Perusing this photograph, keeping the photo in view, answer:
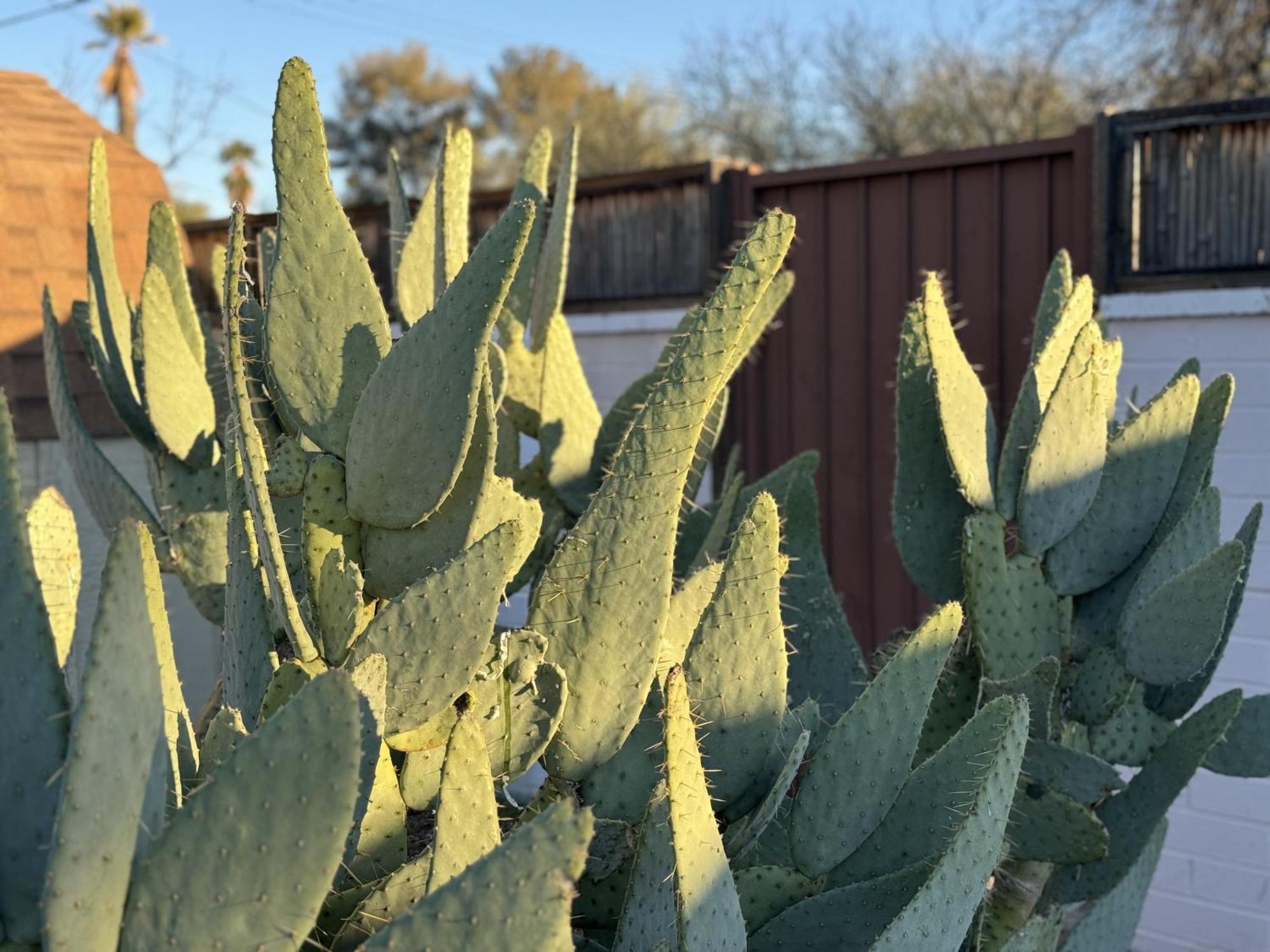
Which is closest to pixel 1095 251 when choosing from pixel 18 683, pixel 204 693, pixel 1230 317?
pixel 1230 317

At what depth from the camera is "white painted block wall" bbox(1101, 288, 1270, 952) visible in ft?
12.5

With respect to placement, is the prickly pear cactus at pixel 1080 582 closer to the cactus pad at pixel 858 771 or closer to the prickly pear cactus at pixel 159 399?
the cactus pad at pixel 858 771

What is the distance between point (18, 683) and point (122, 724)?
0.43ft

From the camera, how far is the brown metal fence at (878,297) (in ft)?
14.3

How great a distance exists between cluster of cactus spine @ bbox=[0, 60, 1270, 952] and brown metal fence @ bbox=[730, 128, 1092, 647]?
7.05 feet

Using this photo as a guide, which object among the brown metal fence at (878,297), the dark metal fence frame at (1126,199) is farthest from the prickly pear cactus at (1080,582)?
the brown metal fence at (878,297)

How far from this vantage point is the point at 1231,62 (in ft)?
45.5

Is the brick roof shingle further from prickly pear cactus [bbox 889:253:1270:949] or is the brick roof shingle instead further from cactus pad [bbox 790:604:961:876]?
cactus pad [bbox 790:604:961:876]

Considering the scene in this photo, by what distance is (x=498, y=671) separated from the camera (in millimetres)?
→ 1414

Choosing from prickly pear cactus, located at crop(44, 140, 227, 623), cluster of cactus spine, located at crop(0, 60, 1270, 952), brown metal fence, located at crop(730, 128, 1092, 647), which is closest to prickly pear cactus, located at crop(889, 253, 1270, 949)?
cluster of cactus spine, located at crop(0, 60, 1270, 952)

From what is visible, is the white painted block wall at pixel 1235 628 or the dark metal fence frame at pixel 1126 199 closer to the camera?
the white painted block wall at pixel 1235 628

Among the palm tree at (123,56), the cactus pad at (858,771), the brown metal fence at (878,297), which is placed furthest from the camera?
the palm tree at (123,56)

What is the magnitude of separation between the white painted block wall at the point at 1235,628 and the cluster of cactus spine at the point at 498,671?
5.27 feet

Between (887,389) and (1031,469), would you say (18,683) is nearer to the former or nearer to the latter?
(1031,469)
